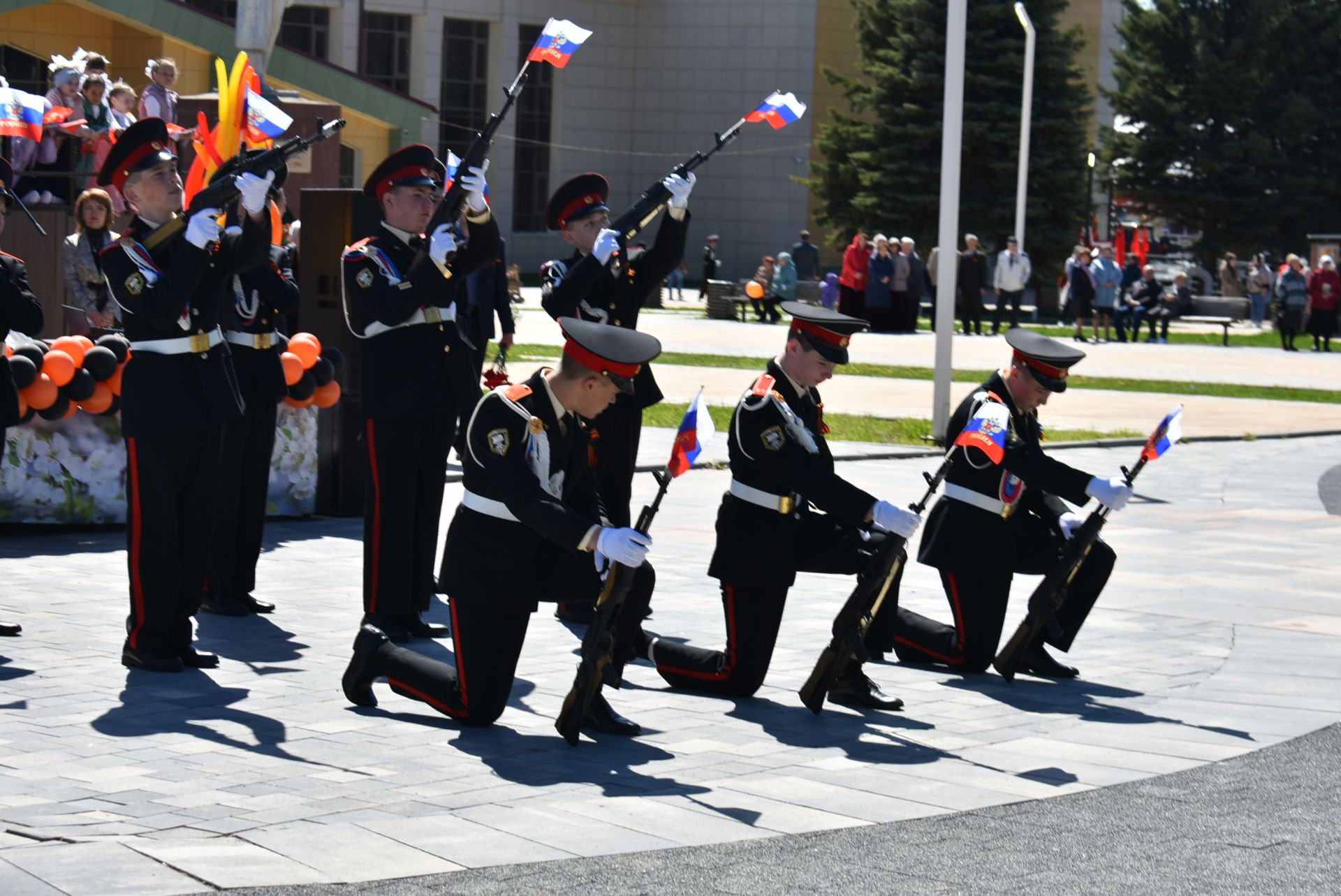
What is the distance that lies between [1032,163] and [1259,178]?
1076cm

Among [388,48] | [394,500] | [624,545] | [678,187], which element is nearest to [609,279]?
[678,187]

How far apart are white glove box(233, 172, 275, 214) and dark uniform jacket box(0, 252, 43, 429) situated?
1144 millimetres

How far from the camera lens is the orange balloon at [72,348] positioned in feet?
34.9

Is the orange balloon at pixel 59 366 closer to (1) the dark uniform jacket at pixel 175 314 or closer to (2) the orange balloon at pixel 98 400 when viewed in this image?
(2) the orange balloon at pixel 98 400

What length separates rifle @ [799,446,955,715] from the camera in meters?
7.38

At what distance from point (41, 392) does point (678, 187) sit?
3.85 metres

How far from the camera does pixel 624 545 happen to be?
6.34 m

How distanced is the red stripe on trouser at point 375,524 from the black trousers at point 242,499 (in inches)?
35.8

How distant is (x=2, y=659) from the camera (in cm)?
796

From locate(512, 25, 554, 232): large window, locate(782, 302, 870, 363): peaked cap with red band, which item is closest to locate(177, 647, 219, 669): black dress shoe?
locate(782, 302, 870, 363): peaked cap with red band

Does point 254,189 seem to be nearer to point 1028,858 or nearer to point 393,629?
point 393,629

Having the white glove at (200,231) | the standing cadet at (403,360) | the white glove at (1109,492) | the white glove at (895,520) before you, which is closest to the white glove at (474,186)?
the standing cadet at (403,360)

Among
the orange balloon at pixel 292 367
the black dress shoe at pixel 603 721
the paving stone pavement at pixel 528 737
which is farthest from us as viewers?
the orange balloon at pixel 292 367

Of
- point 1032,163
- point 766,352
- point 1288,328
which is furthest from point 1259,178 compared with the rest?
point 766,352
